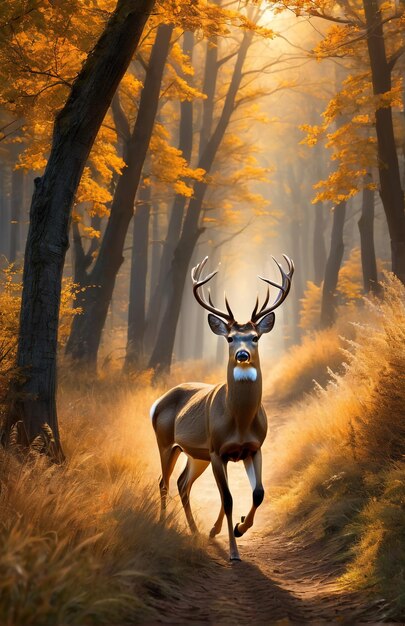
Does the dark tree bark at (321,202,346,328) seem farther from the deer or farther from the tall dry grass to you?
the deer

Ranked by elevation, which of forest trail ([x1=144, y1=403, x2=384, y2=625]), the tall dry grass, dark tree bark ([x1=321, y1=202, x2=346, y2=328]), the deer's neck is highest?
dark tree bark ([x1=321, y1=202, x2=346, y2=328])

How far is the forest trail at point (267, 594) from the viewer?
486 centimetres

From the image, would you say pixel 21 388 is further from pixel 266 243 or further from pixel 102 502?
pixel 266 243

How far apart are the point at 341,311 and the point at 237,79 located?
9.54 metres

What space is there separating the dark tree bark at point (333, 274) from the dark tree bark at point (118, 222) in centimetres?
1065

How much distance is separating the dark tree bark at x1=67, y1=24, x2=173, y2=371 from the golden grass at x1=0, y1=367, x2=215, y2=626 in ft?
20.6

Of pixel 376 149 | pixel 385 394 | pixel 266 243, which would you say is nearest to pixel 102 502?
pixel 385 394

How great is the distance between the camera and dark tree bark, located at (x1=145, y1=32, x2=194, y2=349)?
21672 millimetres

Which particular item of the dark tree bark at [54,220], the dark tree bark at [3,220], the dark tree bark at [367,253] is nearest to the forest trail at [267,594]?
the dark tree bark at [54,220]

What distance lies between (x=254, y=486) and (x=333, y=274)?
18.8 meters

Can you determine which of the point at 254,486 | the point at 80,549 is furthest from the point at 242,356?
the point at 80,549

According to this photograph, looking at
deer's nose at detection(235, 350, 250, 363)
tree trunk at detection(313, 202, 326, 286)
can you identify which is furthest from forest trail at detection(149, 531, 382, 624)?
tree trunk at detection(313, 202, 326, 286)

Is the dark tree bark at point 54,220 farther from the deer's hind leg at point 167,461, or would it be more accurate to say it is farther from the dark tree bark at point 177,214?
the dark tree bark at point 177,214

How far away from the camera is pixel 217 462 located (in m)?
7.00
